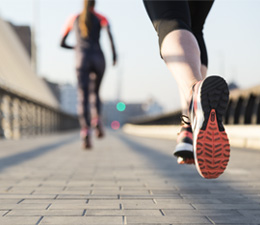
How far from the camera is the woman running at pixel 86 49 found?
20.4 feet

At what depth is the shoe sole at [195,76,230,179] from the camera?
1.94 m

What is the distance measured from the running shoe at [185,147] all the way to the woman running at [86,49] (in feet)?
13.4

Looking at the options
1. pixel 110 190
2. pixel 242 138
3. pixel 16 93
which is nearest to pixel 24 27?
pixel 16 93

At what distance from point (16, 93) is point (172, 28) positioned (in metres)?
11.2

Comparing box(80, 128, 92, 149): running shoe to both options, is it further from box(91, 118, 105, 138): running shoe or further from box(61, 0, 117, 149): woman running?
box(91, 118, 105, 138): running shoe

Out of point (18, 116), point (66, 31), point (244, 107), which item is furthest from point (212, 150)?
point (18, 116)

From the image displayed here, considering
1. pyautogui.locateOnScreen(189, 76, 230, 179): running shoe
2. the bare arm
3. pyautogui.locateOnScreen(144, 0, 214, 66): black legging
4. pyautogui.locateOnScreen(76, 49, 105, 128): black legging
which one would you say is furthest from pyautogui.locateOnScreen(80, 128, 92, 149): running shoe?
pyautogui.locateOnScreen(189, 76, 230, 179): running shoe

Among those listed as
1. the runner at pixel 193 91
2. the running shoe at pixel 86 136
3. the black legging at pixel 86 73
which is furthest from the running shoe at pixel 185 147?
the running shoe at pixel 86 136

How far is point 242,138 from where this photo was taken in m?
8.50

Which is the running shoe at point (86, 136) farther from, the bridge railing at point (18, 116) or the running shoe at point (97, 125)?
the bridge railing at point (18, 116)

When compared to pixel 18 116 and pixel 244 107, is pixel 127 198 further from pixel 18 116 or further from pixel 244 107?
pixel 18 116

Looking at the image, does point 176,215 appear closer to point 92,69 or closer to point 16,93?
point 92,69

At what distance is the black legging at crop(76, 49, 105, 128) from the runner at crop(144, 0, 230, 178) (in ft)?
13.2

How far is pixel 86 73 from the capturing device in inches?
251
